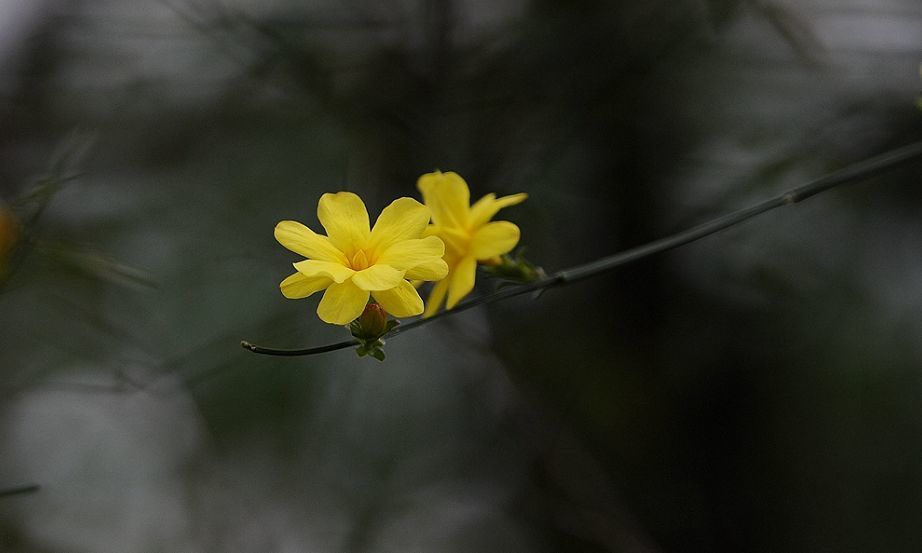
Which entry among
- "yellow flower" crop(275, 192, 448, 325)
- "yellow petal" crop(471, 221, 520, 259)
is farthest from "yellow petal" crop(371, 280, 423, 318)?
"yellow petal" crop(471, 221, 520, 259)

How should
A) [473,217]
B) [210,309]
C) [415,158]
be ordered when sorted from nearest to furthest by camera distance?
[473,217]
[415,158]
[210,309]

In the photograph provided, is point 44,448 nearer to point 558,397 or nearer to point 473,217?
point 558,397

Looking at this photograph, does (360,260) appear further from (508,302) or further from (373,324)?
(508,302)

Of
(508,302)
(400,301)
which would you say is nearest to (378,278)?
(400,301)

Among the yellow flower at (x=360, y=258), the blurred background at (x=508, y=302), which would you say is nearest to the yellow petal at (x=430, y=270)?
the yellow flower at (x=360, y=258)

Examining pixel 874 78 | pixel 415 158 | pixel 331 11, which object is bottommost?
Answer: pixel 415 158

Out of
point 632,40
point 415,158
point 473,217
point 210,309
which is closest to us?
point 473,217

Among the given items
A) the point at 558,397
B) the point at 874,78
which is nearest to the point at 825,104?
the point at 874,78

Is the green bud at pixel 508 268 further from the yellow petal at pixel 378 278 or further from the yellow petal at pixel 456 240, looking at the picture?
the yellow petal at pixel 378 278

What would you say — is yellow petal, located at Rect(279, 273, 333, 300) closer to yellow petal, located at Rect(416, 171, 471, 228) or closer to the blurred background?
yellow petal, located at Rect(416, 171, 471, 228)
